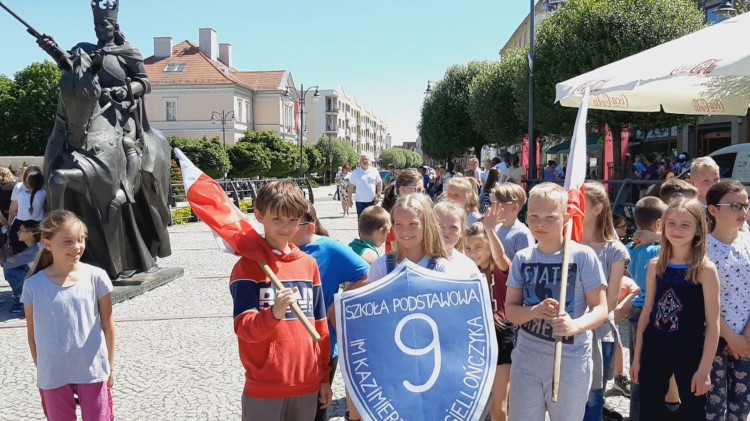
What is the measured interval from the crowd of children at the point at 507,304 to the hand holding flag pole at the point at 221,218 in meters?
0.01

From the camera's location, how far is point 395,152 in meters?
107

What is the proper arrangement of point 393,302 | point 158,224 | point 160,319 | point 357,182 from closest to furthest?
point 393,302 → point 160,319 → point 158,224 → point 357,182

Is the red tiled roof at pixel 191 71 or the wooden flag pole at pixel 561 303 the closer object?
the wooden flag pole at pixel 561 303

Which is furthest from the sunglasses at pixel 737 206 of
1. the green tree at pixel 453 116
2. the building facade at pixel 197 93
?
the building facade at pixel 197 93

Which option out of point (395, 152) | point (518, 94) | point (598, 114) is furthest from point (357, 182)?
point (395, 152)

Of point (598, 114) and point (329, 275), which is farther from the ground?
point (598, 114)

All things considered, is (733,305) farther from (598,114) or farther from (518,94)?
(518,94)

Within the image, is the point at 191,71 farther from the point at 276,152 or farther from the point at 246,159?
the point at 246,159

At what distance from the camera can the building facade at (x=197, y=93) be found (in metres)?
58.9

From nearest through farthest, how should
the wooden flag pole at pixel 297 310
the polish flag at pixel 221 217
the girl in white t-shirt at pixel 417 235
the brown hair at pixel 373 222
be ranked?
the wooden flag pole at pixel 297 310, the polish flag at pixel 221 217, the girl in white t-shirt at pixel 417 235, the brown hair at pixel 373 222

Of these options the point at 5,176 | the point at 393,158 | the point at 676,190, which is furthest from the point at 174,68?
the point at 676,190

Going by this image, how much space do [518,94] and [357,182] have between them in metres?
14.3

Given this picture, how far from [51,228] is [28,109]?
59.0 metres

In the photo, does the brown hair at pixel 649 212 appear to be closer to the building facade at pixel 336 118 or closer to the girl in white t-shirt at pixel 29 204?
the girl in white t-shirt at pixel 29 204
